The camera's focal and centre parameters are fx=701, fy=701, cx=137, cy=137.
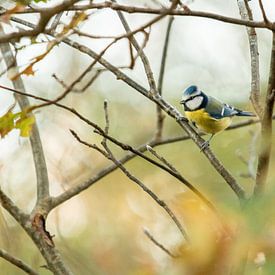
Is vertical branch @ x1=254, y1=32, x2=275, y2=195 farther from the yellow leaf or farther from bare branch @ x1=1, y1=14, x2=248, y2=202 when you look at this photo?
the yellow leaf

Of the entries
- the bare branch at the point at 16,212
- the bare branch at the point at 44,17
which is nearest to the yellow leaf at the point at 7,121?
the bare branch at the point at 16,212

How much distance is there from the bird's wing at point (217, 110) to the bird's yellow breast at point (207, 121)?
15mm

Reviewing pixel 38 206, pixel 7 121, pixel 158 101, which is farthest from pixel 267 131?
pixel 38 206

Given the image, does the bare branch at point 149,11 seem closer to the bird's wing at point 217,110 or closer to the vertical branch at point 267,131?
the vertical branch at point 267,131

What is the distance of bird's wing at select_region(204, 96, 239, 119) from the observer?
2.49 meters

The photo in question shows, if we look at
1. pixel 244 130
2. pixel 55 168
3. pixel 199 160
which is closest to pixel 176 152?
pixel 199 160

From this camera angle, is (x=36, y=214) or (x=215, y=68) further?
(x=215, y=68)

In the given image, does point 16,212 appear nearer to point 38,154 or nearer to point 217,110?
point 38,154

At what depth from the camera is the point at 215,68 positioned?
4.25 metres

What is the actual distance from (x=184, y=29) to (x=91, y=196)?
1698mm

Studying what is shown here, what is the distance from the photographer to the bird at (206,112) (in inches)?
97.2

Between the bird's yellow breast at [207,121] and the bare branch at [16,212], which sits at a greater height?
the bare branch at [16,212]

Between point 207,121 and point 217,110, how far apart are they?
6 cm

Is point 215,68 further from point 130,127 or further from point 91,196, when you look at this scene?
point 91,196
